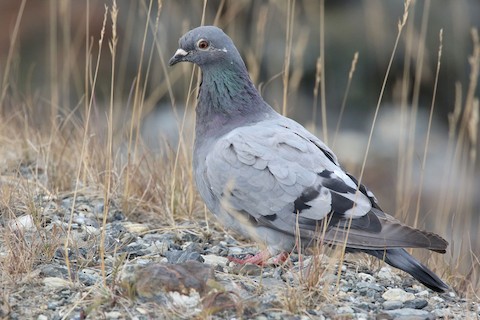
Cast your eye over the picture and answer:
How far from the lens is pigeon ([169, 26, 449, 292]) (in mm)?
4543

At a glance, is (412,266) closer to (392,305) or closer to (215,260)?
(392,305)

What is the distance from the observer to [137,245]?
476 cm

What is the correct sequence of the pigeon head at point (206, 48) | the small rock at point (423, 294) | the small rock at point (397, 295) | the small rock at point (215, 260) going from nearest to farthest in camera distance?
the small rock at point (397, 295) < the small rock at point (423, 294) < the small rock at point (215, 260) < the pigeon head at point (206, 48)

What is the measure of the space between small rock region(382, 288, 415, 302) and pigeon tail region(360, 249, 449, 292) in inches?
4.0

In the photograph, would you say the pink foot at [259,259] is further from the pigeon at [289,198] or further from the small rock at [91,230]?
the small rock at [91,230]

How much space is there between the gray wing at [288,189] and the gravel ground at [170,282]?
0.82ft

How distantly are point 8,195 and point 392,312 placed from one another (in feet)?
6.97

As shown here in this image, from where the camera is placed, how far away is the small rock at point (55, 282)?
160 inches

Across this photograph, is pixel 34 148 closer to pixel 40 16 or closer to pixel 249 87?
pixel 249 87

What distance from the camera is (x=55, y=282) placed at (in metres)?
4.08

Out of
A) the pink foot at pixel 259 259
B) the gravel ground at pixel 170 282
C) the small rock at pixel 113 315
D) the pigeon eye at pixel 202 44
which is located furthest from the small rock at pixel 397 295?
the pigeon eye at pixel 202 44

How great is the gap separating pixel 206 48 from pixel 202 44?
33 mm

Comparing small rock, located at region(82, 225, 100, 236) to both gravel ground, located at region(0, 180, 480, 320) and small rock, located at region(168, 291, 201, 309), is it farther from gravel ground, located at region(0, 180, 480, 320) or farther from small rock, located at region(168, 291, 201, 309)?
small rock, located at region(168, 291, 201, 309)

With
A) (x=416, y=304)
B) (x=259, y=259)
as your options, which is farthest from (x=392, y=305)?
(x=259, y=259)
